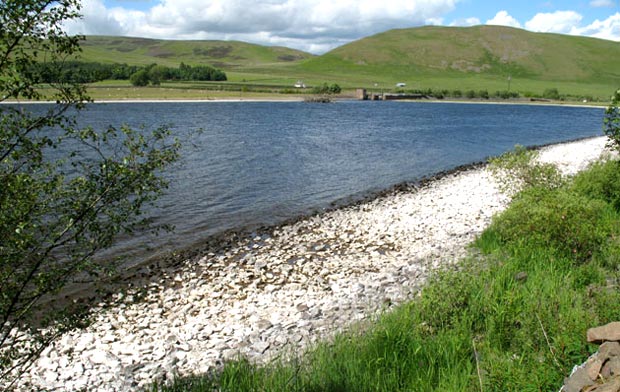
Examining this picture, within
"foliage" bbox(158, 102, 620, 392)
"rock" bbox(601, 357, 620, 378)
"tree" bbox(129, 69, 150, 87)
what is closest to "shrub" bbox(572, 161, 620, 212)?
"foliage" bbox(158, 102, 620, 392)

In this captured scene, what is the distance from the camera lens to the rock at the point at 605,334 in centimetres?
711

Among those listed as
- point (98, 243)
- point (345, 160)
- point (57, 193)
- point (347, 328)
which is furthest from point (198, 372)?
point (345, 160)

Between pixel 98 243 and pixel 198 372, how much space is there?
15.7 feet

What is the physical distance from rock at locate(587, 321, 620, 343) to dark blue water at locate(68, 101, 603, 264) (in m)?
7.42

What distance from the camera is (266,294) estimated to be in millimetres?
15070

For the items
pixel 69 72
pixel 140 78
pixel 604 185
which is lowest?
pixel 604 185

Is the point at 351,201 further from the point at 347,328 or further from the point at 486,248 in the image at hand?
the point at 347,328

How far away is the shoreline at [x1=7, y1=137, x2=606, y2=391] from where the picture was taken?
1101 cm

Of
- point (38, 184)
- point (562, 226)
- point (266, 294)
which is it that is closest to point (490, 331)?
point (562, 226)

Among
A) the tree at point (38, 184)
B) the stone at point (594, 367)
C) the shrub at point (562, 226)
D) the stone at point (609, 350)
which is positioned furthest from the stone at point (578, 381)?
the shrub at point (562, 226)

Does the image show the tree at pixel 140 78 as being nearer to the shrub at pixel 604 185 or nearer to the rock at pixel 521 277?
the shrub at pixel 604 185

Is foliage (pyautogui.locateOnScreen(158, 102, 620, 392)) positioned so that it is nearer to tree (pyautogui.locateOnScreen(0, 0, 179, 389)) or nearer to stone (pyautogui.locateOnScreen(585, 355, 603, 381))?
stone (pyautogui.locateOnScreen(585, 355, 603, 381))

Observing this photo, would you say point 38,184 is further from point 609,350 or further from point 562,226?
point 562,226

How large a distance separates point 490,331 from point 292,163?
34.6 m
